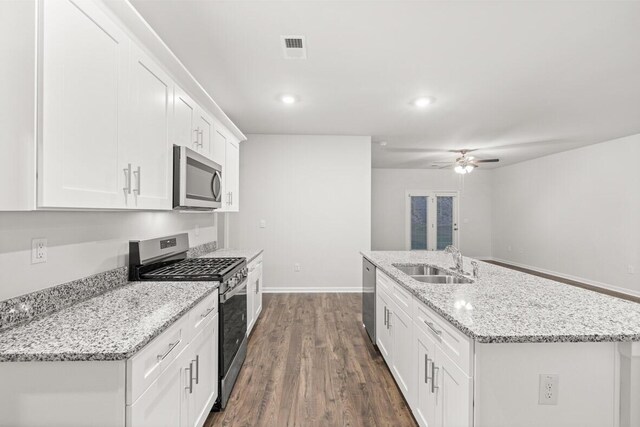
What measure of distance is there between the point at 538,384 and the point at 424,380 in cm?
61

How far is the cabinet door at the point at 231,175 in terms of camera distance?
11.4 feet

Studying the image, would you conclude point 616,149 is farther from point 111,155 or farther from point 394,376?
point 111,155

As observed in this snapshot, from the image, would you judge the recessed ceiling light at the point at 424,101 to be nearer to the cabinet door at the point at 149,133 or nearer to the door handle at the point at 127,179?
the cabinet door at the point at 149,133

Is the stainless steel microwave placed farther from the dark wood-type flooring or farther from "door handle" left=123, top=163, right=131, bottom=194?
the dark wood-type flooring

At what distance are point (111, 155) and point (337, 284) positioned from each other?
4.22 meters

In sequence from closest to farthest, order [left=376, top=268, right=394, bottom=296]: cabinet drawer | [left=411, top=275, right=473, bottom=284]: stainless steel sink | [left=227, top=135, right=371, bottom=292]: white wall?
1. [left=411, top=275, right=473, bottom=284]: stainless steel sink
2. [left=376, top=268, right=394, bottom=296]: cabinet drawer
3. [left=227, top=135, right=371, bottom=292]: white wall

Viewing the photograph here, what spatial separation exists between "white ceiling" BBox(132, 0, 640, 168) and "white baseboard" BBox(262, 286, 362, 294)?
2567 millimetres

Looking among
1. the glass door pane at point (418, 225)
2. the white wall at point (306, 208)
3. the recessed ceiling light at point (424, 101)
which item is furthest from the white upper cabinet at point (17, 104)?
Answer: the glass door pane at point (418, 225)

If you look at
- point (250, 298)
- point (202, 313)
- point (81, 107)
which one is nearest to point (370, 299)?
point (250, 298)

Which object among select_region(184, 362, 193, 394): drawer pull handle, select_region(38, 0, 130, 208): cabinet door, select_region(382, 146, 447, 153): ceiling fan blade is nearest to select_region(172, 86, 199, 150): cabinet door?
select_region(38, 0, 130, 208): cabinet door

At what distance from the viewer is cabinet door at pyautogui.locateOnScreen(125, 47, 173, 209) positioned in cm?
164

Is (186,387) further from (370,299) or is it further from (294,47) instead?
(294,47)

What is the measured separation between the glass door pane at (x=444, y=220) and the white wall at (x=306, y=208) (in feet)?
14.5

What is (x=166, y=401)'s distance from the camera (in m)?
1.34
